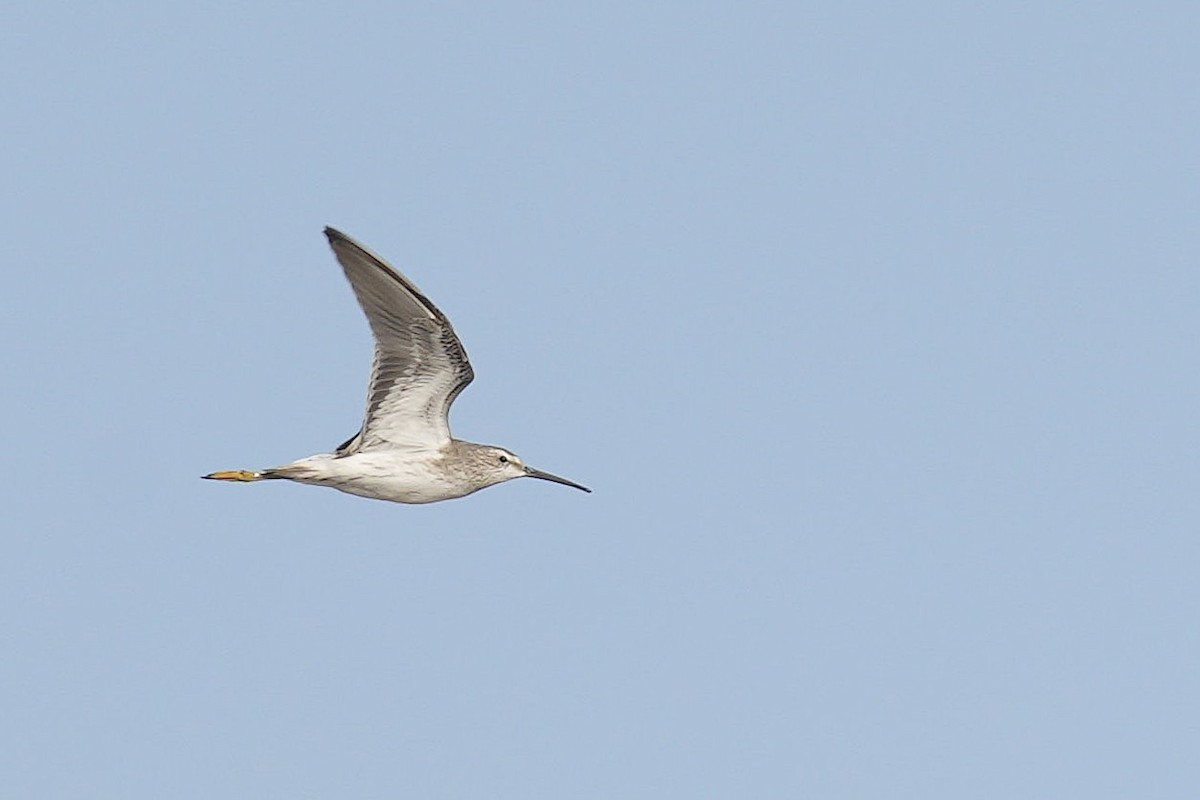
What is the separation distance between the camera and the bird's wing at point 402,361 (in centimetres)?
2358

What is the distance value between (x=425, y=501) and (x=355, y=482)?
1.14 m

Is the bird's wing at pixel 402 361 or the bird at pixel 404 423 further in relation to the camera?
the bird at pixel 404 423

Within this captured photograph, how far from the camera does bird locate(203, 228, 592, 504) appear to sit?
79.6ft

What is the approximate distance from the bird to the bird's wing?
0.04ft

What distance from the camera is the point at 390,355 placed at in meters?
24.8

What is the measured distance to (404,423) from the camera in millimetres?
25312

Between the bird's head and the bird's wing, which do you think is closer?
the bird's wing

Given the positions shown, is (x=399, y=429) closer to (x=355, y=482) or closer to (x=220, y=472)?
(x=355, y=482)

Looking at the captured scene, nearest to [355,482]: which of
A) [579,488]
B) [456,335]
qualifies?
[456,335]

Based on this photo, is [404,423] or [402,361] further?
[404,423]

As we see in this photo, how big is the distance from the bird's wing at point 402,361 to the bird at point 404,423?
1cm

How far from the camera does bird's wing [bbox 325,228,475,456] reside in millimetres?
23578

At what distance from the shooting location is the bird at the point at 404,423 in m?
24.3

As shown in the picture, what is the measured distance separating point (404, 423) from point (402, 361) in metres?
0.93
